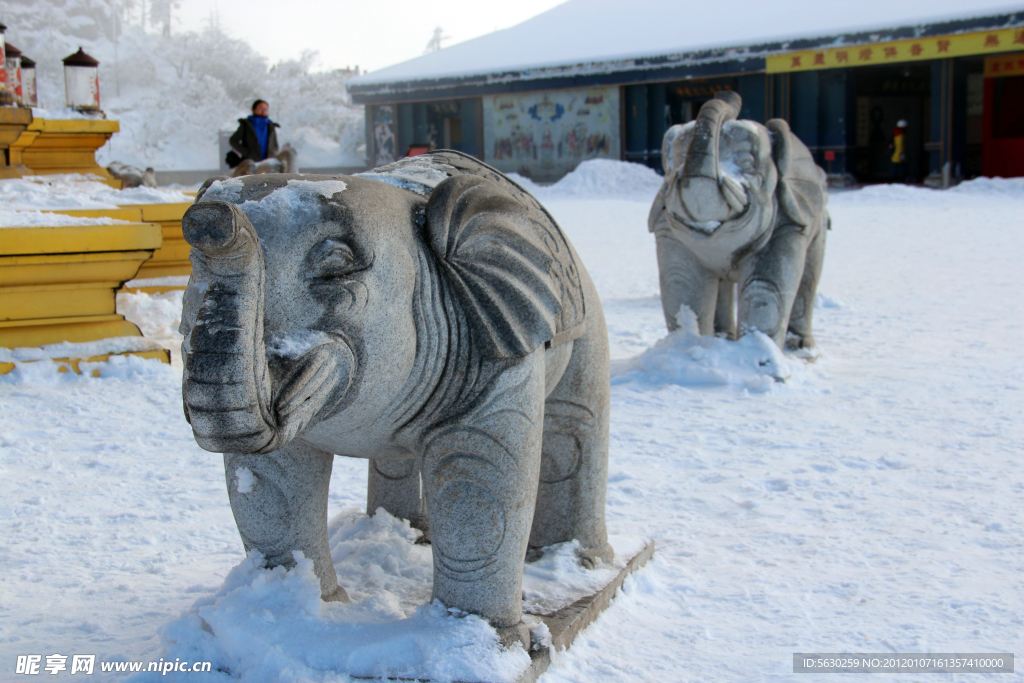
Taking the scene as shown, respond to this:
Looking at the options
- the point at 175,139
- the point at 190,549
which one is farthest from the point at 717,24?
the point at 175,139

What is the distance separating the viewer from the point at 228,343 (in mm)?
1362

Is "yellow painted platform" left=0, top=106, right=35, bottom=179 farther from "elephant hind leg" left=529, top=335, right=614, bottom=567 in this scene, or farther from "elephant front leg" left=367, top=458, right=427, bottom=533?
"elephant hind leg" left=529, top=335, right=614, bottom=567

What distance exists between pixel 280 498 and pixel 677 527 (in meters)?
1.45

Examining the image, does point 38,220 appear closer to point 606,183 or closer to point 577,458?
point 577,458

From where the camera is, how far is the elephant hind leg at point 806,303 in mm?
5184

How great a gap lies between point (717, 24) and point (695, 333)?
15.6 m

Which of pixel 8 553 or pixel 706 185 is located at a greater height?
pixel 706 185

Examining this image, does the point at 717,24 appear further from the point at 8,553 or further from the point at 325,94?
the point at 325,94

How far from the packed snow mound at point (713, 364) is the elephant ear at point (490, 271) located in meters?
2.93

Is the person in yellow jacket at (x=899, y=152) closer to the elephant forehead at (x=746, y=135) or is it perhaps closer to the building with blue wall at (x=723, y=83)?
the building with blue wall at (x=723, y=83)

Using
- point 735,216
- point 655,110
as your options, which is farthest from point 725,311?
point 655,110

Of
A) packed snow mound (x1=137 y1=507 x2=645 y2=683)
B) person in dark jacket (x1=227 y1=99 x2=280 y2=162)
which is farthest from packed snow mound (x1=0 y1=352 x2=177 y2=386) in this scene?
person in dark jacket (x1=227 y1=99 x2=280 y2=162)

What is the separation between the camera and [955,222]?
10789 millimetres
